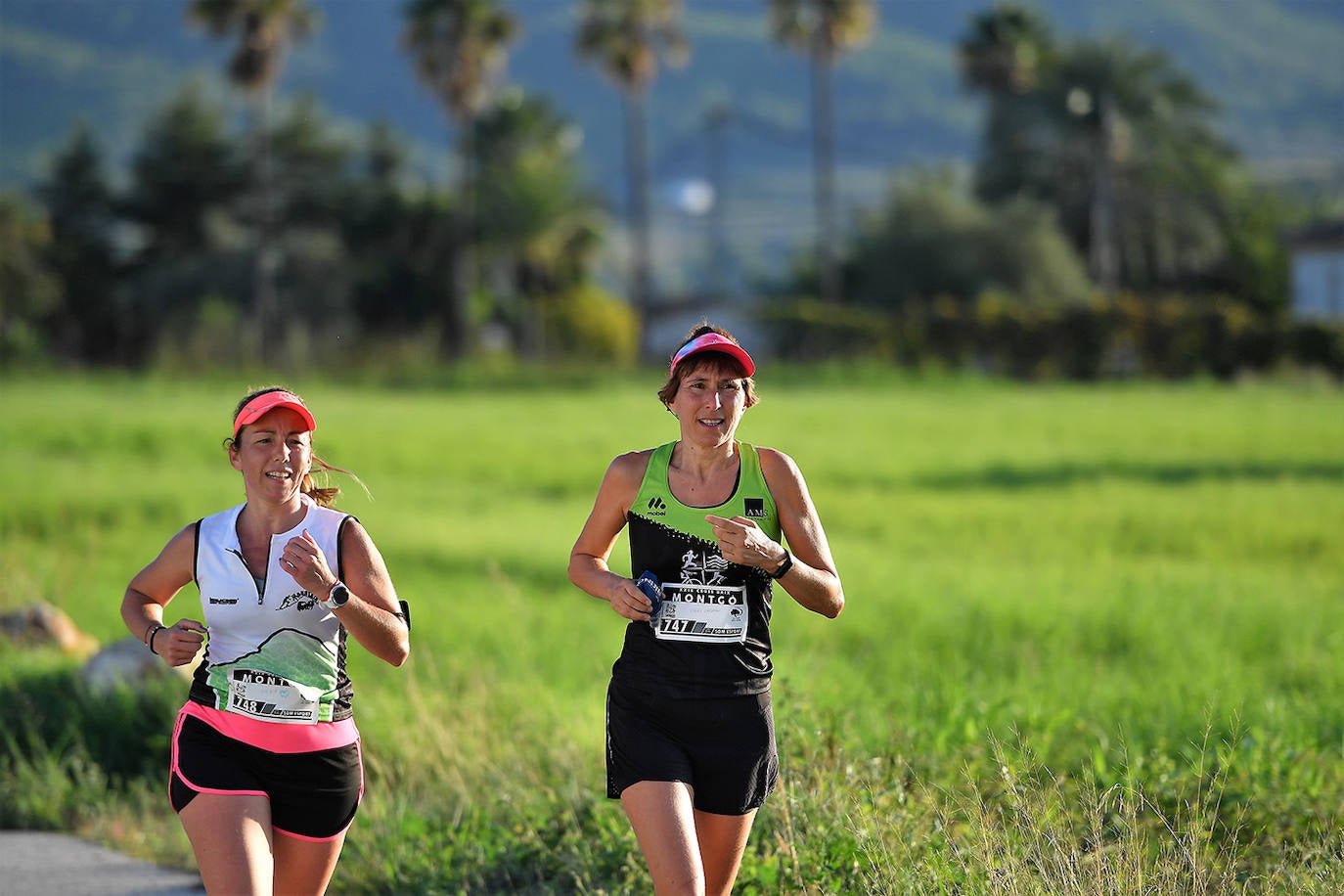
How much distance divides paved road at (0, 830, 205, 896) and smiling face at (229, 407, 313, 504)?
2631 mm

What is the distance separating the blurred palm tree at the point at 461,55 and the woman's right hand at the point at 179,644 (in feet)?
181

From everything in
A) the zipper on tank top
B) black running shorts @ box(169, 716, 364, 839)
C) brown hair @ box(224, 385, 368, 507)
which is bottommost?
black running shorts @ box(169, 716, 364, 839)

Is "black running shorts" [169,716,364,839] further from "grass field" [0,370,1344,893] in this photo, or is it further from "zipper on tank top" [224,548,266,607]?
"grass field" [0,370,1344,893]

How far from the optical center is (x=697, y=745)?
187 inches

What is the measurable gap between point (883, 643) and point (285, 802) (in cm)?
774

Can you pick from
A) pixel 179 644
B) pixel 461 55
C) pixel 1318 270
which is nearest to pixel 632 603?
pixel 179 644

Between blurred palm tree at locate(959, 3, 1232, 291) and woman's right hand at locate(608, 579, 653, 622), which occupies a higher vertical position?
blurred palm tree at locate(959, 3, 1232, 291)

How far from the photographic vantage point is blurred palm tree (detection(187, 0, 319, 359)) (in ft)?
180

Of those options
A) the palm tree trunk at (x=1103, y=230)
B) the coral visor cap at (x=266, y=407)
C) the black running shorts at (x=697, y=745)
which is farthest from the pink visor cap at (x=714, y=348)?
the palm tree trunk at (x=1103, y=230)

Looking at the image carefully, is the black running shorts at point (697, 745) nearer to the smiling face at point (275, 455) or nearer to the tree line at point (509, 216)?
the smiling face at point (275, 455)

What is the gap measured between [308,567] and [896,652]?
296 inches

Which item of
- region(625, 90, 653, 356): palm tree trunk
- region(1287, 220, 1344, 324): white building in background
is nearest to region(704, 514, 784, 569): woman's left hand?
region(1287, 220, 1344, 324): white building in background

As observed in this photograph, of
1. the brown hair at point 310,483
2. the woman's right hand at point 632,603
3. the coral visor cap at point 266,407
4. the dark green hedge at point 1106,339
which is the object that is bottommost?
the dark green hedge at point 1106,339

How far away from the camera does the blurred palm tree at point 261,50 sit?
54844mm
